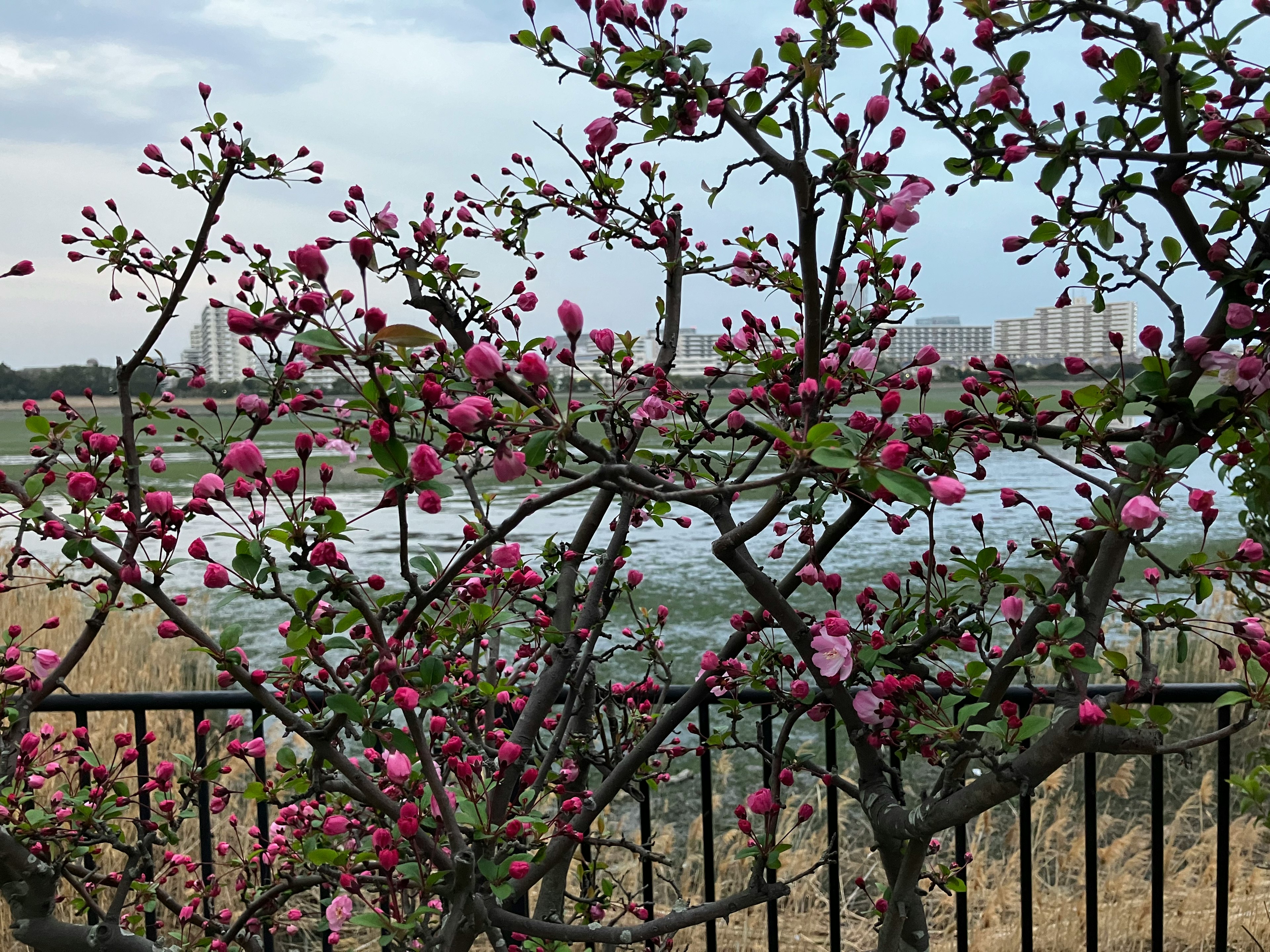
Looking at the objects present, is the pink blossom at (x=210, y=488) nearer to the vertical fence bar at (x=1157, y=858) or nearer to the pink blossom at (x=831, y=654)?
the pink blossom at (x=831, y=654)

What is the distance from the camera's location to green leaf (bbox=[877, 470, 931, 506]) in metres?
0.83

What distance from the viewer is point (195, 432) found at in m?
1.79

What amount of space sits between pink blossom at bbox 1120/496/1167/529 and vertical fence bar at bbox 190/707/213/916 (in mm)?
1477

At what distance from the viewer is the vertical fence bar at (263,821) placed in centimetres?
171

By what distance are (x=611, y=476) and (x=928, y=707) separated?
26.3 inches

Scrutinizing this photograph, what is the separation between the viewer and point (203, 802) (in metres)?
1.99

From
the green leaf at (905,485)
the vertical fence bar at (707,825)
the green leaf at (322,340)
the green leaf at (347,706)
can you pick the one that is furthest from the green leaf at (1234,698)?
the green leaf at (322,340)

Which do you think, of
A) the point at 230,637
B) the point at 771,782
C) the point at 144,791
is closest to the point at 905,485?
the point at 230,637

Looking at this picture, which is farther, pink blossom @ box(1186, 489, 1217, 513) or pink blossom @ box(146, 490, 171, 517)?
pink blossom @ box(1186, 489, 1217, 513)

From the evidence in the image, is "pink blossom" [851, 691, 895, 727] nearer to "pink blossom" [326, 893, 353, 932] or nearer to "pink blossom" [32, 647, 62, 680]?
"pink blossom" [326, 893, 353, 932]

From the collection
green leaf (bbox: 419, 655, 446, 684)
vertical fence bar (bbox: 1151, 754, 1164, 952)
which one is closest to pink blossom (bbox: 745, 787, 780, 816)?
green leaf (bbox: 419, 655, 446, 684)

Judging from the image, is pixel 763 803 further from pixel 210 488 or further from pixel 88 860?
pixel 88 860

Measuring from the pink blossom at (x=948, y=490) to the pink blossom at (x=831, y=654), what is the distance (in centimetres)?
47

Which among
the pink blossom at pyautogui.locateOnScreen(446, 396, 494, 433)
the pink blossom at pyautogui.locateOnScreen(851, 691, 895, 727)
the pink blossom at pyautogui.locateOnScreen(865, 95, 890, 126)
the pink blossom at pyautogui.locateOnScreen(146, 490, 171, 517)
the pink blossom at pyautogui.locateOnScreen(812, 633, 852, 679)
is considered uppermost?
the pink blossom at pyautogui.locateOnScreen(865, 95, 890, 126)
